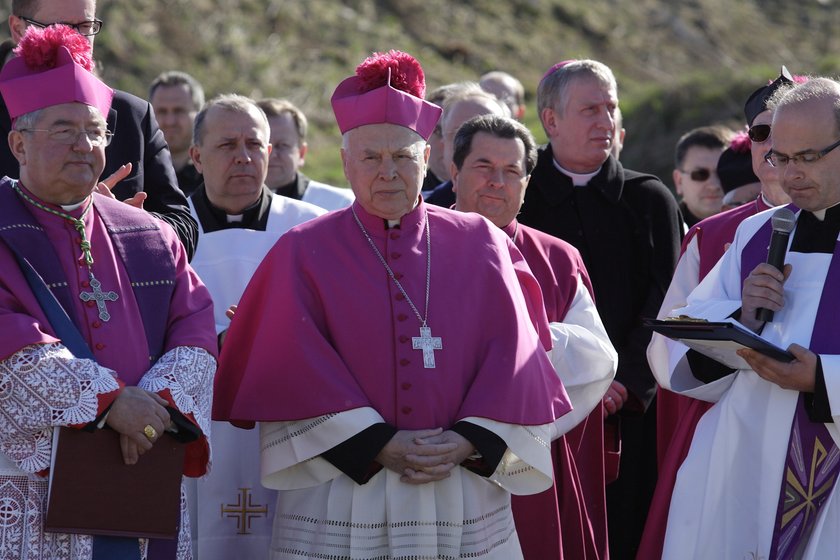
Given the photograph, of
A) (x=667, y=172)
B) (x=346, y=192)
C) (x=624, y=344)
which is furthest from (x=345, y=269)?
(x=667, y=172)

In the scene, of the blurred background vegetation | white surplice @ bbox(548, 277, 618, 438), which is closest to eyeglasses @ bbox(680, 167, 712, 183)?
white surplice @ bbox(548, 277, 618, 438)

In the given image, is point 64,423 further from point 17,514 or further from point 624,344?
point 624,344

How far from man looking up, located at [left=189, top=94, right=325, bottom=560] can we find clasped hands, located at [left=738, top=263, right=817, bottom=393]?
89.3 inches

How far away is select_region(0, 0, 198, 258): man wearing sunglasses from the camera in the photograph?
17.8 feet

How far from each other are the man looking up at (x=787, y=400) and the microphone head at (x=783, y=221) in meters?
0.06

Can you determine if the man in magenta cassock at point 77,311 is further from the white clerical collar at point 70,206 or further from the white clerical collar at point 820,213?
the white clerical collar at point 820,213

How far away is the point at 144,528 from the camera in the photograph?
15.0ft

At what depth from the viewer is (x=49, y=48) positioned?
15.7 ft

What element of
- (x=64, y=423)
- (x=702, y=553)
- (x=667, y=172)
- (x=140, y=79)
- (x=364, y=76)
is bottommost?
(x=702, y=553)

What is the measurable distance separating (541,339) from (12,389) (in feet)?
6.83

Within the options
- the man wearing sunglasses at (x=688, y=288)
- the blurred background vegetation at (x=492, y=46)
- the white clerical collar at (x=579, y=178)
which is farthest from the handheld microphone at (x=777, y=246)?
the blurred background vegetation at (x=492, y=46)

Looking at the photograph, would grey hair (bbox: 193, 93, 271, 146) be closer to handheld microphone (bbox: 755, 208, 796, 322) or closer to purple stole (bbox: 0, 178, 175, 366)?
purple stole (bbox: 0, 178, 175, 366)

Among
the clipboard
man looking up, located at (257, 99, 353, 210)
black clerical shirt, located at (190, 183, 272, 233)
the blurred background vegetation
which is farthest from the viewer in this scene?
the blurred background vegetation

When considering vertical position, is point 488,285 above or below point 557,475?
above
